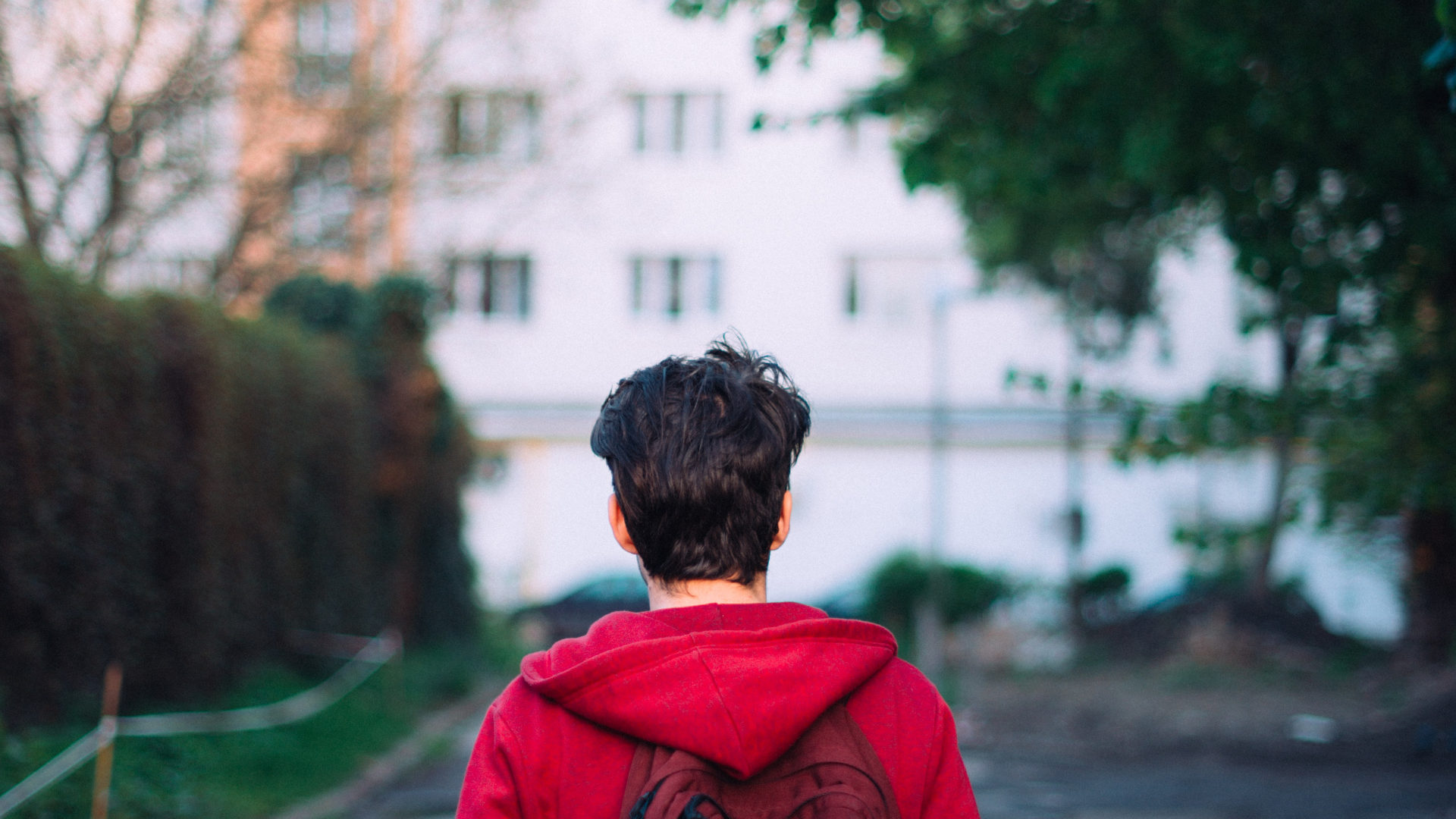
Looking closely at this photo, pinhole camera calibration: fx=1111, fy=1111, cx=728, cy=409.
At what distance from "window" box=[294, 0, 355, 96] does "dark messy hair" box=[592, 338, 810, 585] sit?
9931mm

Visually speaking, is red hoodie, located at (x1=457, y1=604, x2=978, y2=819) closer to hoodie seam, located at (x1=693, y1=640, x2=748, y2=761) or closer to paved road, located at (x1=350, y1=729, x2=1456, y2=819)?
hoodie seam, located at (x1=693, y1=640, x2=748, y2=761)

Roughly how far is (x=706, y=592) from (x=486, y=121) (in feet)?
38.4

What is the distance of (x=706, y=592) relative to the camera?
1.60 meters

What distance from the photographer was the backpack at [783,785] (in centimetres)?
141

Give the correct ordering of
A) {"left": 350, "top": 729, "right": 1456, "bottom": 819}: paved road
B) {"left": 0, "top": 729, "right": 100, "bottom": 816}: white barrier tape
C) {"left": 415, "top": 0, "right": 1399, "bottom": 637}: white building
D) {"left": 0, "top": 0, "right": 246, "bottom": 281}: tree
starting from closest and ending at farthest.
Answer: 1. {"left": 0, "top": 729, "right": 100, "bottom": 816}: white barrier tape
2. {"left": 350, "top": 729, "right": 1456, "bottom": 819}: paved road
3. {"left": 0, "top": 0, "right": 246, "bottom": 281}: tree
4. {"left": 415, "top": 0, "right": 1399, "bottom": 637}: white building

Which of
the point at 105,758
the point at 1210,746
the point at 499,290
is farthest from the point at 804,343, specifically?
the point at 105,758

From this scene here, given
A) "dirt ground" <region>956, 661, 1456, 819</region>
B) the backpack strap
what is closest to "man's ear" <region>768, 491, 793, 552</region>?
the backpack strap

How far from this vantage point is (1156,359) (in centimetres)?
Answer: 1931

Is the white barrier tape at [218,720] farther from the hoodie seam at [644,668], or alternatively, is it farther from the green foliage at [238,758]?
the hoodie seam at [644,668]

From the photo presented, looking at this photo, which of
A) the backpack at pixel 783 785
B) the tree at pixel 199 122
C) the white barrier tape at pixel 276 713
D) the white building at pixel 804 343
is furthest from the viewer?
the white building at pixel 804 343

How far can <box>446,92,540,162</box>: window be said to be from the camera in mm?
12109

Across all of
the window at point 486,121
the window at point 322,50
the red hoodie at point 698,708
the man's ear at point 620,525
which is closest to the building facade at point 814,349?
the window at point 486,121

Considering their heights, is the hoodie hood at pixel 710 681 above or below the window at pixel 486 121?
below

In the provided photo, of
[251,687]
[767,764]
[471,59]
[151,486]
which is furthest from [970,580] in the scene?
[767,764]
